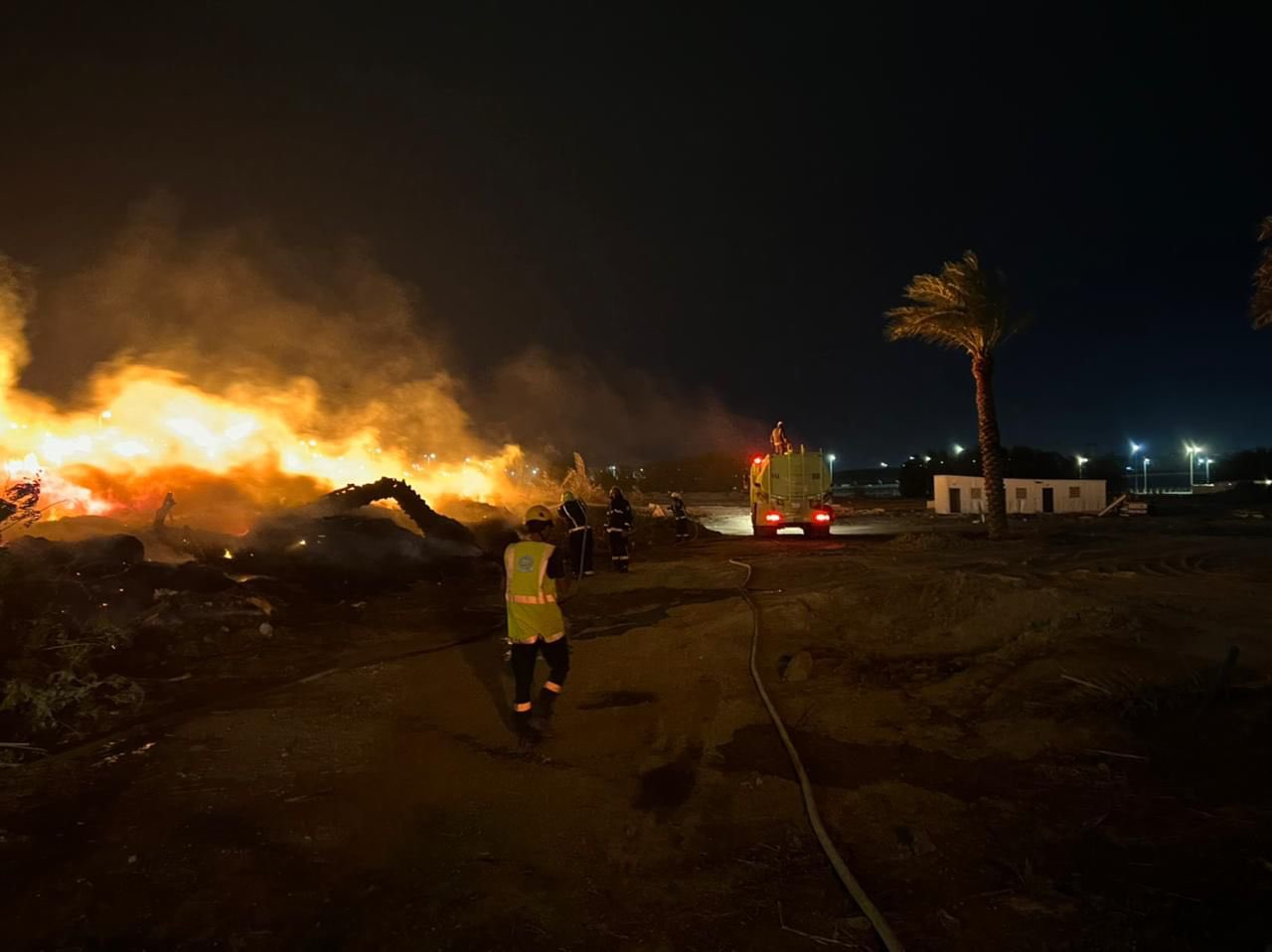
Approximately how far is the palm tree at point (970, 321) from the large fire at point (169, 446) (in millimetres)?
19443

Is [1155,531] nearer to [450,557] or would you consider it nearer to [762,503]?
[762,503]

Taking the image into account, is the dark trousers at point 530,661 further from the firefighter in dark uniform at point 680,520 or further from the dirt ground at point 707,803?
the firefighter in dark uniform at point 680,520

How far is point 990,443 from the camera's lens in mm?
26000

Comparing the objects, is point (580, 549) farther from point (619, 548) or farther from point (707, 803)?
point (707, 803)

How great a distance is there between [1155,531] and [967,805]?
25.6m

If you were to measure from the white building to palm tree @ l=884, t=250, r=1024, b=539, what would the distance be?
18.4m

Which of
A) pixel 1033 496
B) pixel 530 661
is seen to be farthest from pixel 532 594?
pixel 1033 496

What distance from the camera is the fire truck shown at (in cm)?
2598

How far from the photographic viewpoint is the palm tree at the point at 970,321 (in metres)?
23.9

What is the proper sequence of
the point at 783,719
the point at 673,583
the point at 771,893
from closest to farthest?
the point at 771,893, the point at 783,719, the point at 673,583

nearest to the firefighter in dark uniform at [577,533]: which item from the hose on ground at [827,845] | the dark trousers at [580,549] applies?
the dark trousers at [580,549]

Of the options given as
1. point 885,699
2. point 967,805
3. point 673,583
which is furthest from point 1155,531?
point 967,805

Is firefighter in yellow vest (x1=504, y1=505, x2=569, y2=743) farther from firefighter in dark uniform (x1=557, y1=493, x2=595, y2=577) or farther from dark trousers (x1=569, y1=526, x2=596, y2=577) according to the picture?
dark trousers (x1=569, y1=526, x2=596, y2=577)

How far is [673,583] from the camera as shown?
51.8ft
